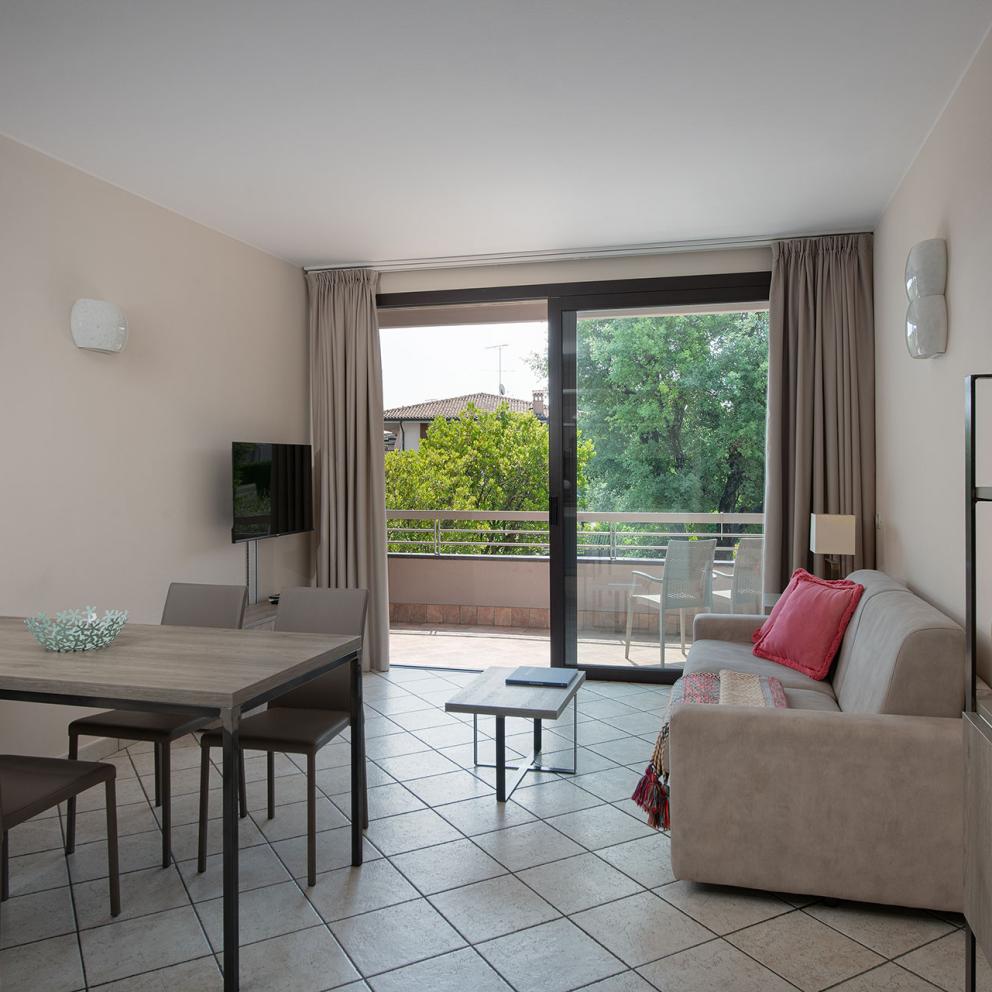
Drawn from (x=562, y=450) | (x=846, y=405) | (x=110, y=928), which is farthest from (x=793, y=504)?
(x=110, y=928)

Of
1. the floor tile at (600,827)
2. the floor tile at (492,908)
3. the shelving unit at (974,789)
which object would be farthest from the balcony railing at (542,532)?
the shelving unit at (974,789)

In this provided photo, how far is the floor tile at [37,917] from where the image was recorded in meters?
2.47

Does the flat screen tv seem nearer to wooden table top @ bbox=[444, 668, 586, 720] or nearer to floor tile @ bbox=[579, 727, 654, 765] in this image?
wooden table top @ bbox=[444, 668, 586, 720]

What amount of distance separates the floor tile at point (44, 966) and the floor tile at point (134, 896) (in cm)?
11

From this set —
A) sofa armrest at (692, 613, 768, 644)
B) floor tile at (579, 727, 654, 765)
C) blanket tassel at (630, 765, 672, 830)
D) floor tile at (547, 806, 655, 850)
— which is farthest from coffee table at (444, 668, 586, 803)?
sofa armrest at (692, 613, 768, 644)

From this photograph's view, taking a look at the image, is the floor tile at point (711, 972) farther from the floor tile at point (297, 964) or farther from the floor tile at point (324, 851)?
the floor tile at point (324, 851)

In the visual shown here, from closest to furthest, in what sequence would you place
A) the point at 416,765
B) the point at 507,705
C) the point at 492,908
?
the point at 492,908
the point at 507,705
the point at 416,765

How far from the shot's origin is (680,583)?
5.41 m

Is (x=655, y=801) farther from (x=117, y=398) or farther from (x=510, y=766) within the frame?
(x=117, y=398)

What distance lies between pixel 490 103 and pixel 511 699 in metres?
2.33

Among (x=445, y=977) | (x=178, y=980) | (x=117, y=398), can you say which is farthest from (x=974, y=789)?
(x=117, y=398)

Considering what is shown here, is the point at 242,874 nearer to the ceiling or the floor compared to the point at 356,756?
nearer to the floor

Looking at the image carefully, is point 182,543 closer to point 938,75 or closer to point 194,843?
point 194,843

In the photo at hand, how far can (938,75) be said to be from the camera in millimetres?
3006
